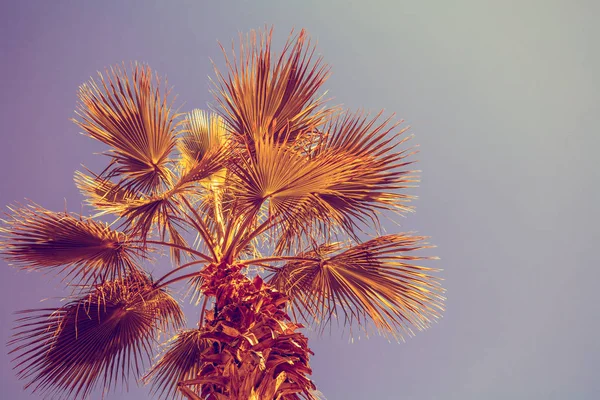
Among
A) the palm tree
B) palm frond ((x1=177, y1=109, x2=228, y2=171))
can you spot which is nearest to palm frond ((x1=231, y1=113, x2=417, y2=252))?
the palm tree

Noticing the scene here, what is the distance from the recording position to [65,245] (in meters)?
5.27

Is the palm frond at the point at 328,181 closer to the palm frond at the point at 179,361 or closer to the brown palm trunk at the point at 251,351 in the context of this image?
the brown palm trunk at the point at 251,351

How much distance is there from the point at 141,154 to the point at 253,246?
7.68 ft

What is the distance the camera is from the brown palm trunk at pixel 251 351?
3949 millimetres

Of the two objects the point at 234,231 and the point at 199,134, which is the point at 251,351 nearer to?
the point at 234,231

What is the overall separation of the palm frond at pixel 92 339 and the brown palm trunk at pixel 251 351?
1356mm

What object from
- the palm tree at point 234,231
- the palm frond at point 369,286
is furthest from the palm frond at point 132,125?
the palm frond at point 369,286

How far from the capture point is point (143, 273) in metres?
5.67

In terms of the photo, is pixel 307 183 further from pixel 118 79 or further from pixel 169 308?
pixel 169 308

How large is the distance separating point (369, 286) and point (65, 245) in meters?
3.29

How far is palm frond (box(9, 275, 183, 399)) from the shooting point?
5.12 metres

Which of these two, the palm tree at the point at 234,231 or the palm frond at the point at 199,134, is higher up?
the palm frond at the point at 199,134

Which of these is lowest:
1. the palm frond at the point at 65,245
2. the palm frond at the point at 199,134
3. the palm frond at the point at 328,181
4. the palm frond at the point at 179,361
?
the palm frond at the point at 179,361

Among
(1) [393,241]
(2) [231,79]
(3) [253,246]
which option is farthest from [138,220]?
(1) [393,241]
